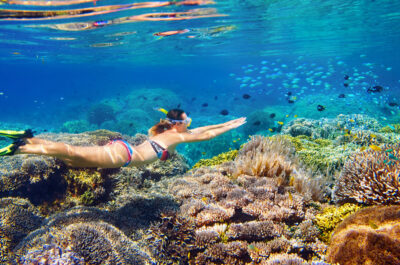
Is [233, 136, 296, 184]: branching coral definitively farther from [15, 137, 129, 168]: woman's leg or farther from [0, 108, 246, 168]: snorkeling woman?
[15, 137, 129, 168]: woman's leg

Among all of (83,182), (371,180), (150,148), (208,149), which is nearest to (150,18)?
(208,149)

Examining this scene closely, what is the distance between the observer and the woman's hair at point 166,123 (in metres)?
5.37

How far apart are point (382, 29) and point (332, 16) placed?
1213cm

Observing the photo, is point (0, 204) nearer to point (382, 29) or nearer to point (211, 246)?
point (211, 246)

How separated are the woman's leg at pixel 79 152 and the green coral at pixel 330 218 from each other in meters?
3.94

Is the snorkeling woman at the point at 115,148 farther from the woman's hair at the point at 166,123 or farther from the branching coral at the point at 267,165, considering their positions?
the branching coral at the point at 267,165

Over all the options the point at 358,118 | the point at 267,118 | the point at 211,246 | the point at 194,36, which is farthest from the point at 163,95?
the point at 211,246

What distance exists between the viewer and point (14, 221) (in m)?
4.21

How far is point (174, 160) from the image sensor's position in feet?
27.1

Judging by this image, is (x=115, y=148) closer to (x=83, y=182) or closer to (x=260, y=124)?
(x=83, y=182)

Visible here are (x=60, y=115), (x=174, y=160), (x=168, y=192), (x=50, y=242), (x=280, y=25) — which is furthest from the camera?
(x=60, y=115)

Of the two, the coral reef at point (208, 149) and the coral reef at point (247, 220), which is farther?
the coral reef at point (208, 149)

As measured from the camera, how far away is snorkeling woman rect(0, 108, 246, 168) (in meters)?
3.82

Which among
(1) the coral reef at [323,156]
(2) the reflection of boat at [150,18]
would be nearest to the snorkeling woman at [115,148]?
(1) the coral reef at [323,156]
